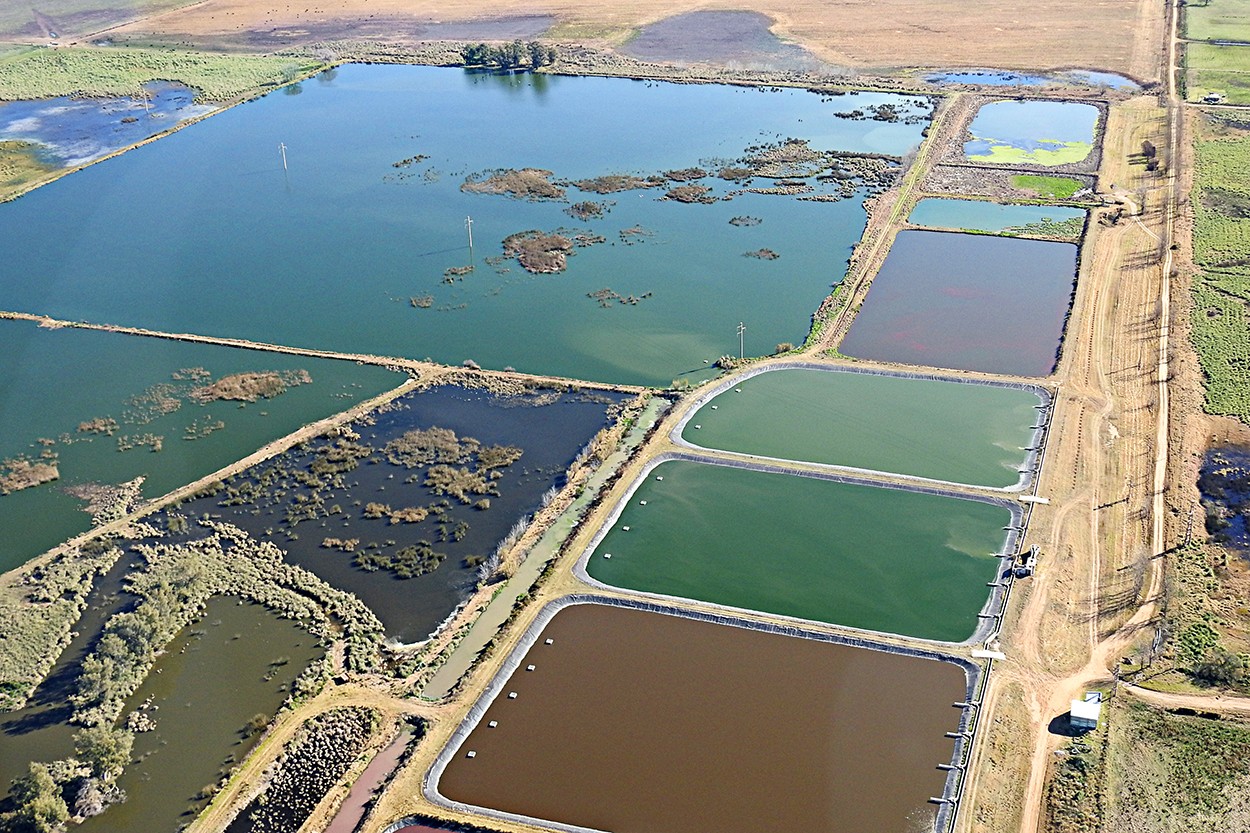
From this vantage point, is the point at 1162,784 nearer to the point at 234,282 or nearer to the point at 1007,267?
the point at 1007,267

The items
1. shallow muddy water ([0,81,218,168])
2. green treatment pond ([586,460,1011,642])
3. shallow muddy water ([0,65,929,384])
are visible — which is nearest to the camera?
green treatment pond ([586,460,1011,642])

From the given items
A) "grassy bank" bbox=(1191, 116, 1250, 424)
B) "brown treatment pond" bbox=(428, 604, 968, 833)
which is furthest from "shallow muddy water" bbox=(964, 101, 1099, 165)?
"brown treatment pond" bbox=(428, 604, 968, 833)

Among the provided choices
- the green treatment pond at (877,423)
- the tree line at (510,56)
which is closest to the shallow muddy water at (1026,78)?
the tree line at (510,56)

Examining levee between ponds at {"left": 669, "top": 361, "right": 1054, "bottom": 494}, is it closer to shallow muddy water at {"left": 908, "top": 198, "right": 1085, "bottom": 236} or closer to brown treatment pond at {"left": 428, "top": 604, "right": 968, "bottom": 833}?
brown treatment pond at {"left": 428, "top": 604, "right": 968, "bottom": 833}

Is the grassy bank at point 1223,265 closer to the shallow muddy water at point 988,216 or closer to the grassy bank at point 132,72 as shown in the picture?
the shallow muddy water at point 988,216

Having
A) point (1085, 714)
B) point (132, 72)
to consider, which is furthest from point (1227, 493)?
point (132, 72)

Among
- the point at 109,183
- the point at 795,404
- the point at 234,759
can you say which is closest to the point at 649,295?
the point at 795,404
